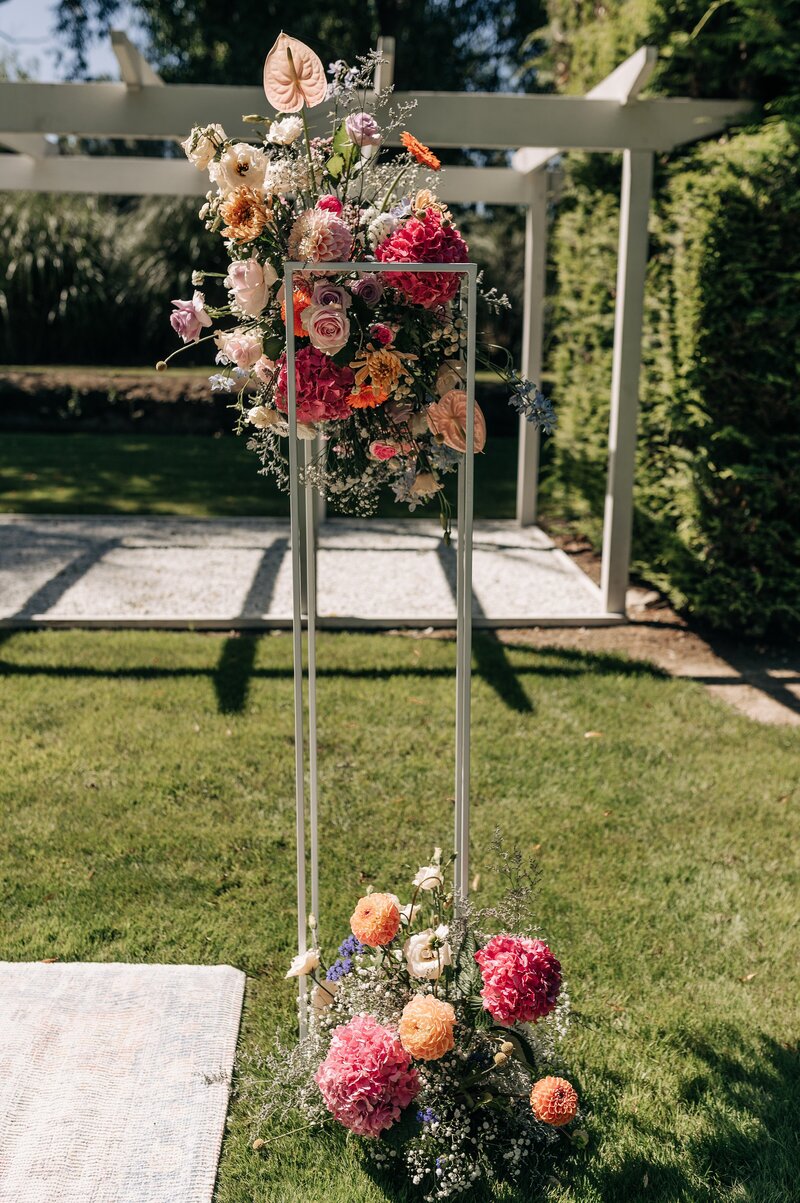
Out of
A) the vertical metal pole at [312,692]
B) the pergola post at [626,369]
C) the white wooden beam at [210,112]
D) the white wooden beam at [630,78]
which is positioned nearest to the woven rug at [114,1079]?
the vertical metal pole at [312,692]

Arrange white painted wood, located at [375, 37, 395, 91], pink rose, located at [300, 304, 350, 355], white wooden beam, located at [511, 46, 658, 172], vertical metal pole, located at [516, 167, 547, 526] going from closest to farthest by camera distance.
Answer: pink rose, located at [300, 304, 350, 355] < white painted wood, located at [375, 37, 395, 91] < white wooden beam, located at [511, 46, 658, 172] < vertical metal pole, located at [516, 167, 547, 526]

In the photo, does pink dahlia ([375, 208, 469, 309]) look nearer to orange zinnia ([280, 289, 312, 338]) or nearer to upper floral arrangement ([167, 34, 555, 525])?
upper floral arrangement ([167, 34, 555, 525])

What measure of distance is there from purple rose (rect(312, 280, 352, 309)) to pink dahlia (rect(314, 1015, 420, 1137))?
5.28ft

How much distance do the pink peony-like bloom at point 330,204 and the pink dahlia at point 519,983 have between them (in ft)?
5.50

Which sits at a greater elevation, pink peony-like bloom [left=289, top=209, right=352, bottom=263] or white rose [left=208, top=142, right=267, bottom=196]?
white rose [left=208, top=142, right=267, bottom=196]

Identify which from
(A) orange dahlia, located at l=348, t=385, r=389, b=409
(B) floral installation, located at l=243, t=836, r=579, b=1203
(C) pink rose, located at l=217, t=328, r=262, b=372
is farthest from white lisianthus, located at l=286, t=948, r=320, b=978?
(C) pink rose, located at l=217, t=328, r=262, b=372

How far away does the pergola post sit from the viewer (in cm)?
569

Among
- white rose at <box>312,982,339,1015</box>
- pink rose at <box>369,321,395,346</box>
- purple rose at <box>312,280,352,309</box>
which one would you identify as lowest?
white rose at <box>312,982,339,1015</box>

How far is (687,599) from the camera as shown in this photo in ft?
20.4

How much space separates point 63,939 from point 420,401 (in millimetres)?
1988

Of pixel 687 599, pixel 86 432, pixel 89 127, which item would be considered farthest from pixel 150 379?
pixel 687 599

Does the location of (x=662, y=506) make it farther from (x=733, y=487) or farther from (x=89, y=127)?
(x=89, y=127)

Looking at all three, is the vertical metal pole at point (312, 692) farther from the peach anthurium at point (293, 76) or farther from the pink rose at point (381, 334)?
the peach anthurium at point (293, 76)

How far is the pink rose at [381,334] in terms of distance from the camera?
2.33 metres
